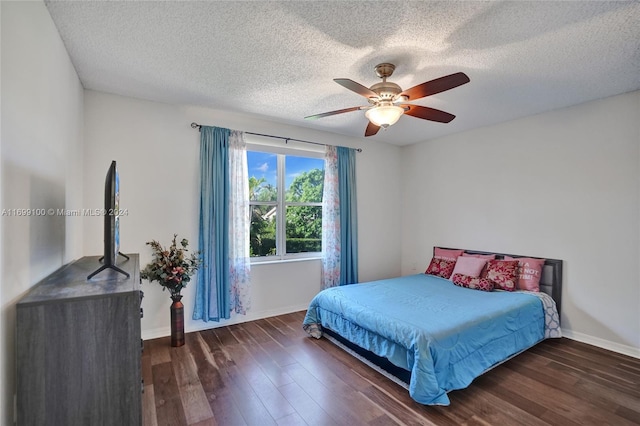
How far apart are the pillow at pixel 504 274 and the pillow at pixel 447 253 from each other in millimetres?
621

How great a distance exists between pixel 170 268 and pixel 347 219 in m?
2.48

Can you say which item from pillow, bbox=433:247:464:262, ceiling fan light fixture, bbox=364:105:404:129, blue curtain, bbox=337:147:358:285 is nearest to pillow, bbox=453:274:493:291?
pillow, bbox=433:247:464:262

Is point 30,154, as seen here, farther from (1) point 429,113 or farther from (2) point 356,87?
(1) point 429,113

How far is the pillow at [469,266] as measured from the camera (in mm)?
3801

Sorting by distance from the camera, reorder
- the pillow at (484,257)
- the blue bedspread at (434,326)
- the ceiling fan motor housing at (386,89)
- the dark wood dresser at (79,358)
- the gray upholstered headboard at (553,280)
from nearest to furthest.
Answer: the dark wood dresser at (79,358)
the blue bedspread at (434,326)
the ceiling fan motor housing at (386,89)
the gray upholstered headboard at (553,280)
the pillow at (484,257)

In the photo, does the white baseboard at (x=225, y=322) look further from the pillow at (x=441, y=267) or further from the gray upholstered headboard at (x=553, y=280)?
the gray upholstered headboard at (x=553, y=280)

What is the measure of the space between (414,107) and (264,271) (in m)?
2.68

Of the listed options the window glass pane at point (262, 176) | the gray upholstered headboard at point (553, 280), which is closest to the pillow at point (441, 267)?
the gray upholstered headboard at point (553, 280)

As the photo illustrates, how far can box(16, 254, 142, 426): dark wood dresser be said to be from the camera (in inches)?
47.0

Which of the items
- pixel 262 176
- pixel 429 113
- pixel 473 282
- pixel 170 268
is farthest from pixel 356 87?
pixel 473 282

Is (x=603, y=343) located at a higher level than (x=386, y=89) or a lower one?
lower

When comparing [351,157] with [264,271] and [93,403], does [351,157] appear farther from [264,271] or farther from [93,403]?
[93,403]

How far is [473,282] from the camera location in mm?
3604

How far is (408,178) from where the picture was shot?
5.24m
